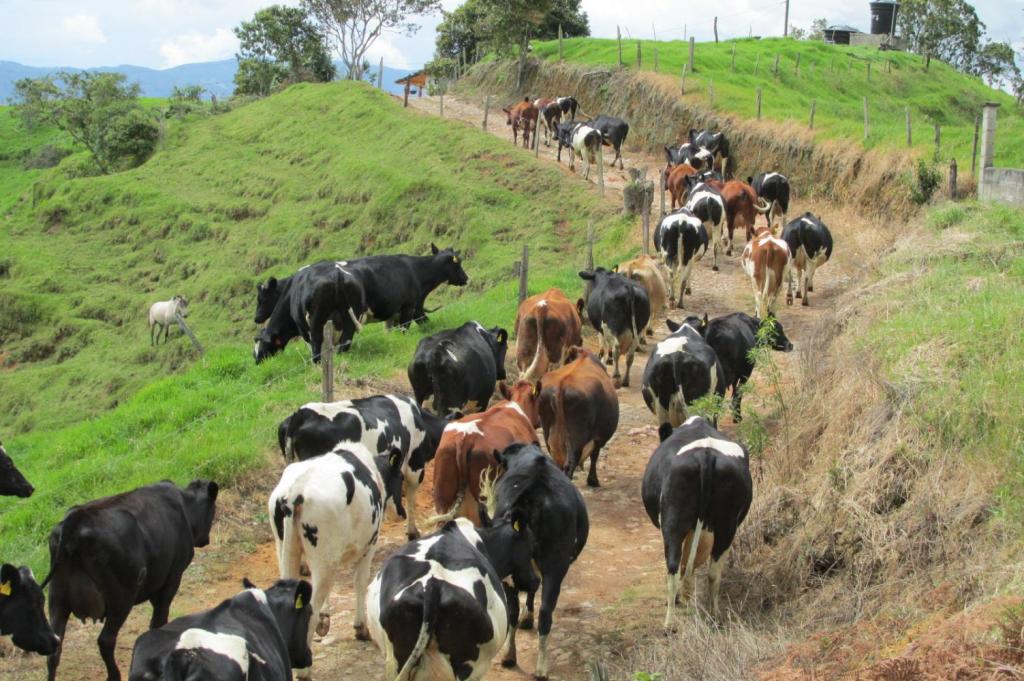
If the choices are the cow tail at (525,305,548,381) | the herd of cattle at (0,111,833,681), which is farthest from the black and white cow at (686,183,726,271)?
the cow tail at (525,305,548,381)

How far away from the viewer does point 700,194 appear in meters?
22.7

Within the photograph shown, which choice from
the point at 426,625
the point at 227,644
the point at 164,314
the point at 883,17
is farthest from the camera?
the point at 883,17

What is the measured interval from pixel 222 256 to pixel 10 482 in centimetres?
2562

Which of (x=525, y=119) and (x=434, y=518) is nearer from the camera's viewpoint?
(x=434, y=518)

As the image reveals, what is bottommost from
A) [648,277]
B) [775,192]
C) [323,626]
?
[323,626]

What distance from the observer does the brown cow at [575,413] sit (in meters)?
11.2

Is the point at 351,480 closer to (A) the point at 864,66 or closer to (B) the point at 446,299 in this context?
(B) the point at 446,299

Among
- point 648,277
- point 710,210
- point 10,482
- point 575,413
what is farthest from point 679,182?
point 10,482

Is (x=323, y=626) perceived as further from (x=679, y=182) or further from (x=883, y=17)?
(x=883, y=17)

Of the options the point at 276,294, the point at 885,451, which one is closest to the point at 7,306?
the point at 276,294

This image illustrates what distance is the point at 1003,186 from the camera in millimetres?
21000

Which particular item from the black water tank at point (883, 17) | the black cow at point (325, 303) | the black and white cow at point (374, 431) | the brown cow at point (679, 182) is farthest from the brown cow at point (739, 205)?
the black water tank at point (883, 17)

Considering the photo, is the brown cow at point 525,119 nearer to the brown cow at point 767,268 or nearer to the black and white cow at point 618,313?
→ the brown cow at point 767,268

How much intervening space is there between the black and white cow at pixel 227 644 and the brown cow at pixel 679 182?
21506 mm
